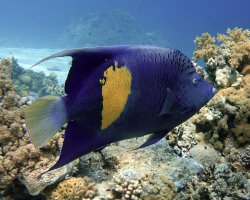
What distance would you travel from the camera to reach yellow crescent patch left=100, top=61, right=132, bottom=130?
1191 mm

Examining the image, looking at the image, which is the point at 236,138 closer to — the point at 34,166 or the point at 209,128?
the point at 209,128

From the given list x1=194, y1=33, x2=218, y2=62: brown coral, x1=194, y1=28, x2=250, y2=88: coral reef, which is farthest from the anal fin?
x1=194, y1=33, x2=218, y2=62: brown coral

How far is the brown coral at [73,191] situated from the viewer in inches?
122

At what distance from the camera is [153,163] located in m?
3.50

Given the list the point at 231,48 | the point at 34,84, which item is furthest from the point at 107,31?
the point at 231,48

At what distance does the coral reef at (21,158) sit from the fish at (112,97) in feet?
6.81

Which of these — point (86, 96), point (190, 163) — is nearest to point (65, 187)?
point (190, 163)

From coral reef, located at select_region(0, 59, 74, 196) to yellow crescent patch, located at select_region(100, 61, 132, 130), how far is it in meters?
2.16

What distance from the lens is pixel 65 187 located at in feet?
10.3

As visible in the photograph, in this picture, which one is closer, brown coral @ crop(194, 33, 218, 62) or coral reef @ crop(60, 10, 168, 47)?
brown coral @ crop(194, 33, 218, 62)

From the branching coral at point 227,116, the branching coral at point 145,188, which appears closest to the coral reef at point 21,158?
→ the branching coral at point 145,188

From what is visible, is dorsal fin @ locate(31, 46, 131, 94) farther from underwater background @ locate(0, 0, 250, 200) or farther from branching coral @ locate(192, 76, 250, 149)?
branching coral @ locate(192, 76, 250, 149)

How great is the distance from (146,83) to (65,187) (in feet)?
7.69

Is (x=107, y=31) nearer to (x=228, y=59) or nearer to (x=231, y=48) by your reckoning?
(x=231, y=48)
